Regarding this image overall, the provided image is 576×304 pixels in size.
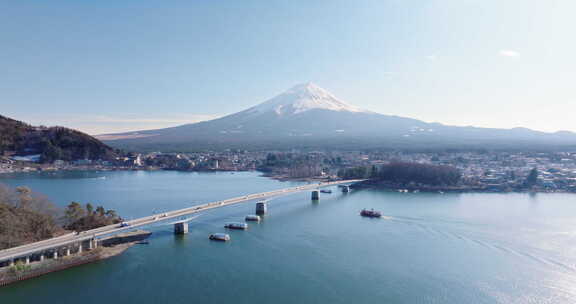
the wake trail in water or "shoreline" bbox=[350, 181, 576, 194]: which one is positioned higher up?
"shoreline" bbox=[350, 181, 576, 194]

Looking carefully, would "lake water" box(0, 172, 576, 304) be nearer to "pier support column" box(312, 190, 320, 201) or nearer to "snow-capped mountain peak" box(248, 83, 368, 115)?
"pier support column" box(312, 190, 320, 201)

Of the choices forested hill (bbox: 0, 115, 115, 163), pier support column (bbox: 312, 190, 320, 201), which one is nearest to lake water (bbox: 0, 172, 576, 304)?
pier support column (bbox: 312, 190, 320, 201)

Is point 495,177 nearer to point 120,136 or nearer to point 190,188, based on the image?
point 190,188

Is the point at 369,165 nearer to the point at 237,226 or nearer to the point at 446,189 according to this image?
the point at 446,189

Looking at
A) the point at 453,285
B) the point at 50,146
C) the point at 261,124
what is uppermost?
the point at 261,124

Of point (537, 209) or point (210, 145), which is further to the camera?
point (210, 145)

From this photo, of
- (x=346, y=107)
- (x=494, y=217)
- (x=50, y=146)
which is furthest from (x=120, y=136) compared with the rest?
(x=494, y=217)

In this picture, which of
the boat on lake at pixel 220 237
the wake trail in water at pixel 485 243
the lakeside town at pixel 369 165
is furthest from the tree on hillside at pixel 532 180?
the boat on lake at pixel 220 237
